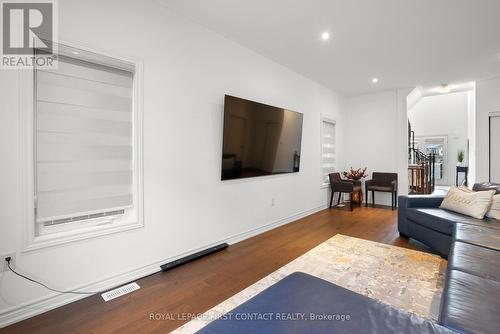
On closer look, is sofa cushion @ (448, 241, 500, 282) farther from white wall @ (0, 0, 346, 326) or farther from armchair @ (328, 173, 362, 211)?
armchair @ (328, 173, 362, 211)

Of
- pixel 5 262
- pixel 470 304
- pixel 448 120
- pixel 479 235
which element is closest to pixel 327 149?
pixel 479 235

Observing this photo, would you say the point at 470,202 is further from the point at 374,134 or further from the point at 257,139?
the point at 374,134

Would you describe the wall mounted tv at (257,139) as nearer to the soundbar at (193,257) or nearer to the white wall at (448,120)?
the soundbar at (193,257)

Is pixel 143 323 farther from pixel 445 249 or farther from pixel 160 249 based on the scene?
pixel 445 249

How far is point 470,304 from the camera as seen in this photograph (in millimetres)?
1184

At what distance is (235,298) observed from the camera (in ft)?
6.60

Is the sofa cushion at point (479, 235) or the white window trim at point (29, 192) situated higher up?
the white window trim at point (29, 192)

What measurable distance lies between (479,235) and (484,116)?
13.9 ft

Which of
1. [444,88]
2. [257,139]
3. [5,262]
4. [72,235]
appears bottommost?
[5,262]

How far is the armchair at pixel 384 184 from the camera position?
17.2 feet

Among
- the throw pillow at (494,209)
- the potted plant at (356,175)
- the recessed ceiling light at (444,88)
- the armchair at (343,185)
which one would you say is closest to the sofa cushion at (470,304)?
the throw pillow at (494,209)

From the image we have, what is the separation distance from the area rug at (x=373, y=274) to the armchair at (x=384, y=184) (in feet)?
8.05
